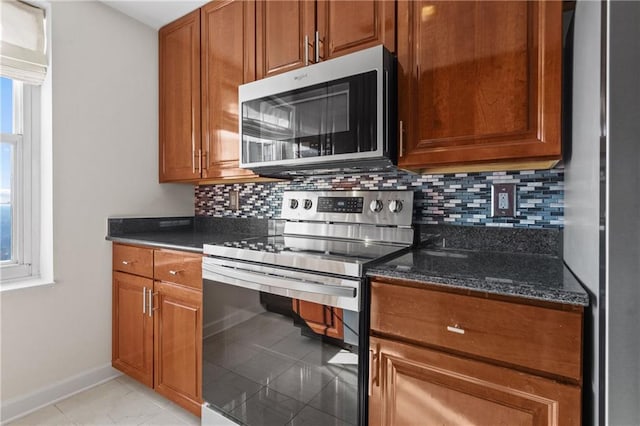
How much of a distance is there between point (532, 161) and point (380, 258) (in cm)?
65

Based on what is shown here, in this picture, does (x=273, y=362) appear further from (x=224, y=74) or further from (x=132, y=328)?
(x=224, y=74)

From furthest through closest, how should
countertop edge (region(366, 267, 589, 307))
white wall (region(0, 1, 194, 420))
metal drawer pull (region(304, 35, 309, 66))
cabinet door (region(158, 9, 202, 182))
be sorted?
1. cabinet door (region(158, 9, 202, 182))
2. white wall (region(0, 1, 194, 420))
3. metal drawer pull (region(304, 35, 309, 66))
4. countertop edge (region(366, 267, 589, 307))

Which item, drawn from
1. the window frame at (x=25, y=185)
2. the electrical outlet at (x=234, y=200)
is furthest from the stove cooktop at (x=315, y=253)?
the window frame at (x=25, y=185)

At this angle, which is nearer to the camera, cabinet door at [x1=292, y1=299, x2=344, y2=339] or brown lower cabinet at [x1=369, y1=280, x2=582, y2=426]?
brown lower cabinet at [x1=369, y1=280, x2=582, y2=426]

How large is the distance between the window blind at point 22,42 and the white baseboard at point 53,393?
173cm

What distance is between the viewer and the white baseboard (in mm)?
1645

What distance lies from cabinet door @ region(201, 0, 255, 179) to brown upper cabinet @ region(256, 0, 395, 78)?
0.09 meters

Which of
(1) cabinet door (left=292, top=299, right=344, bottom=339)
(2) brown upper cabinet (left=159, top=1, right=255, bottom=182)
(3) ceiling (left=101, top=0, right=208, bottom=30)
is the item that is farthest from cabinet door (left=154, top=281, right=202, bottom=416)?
(3) ceiling (left=101, top=0, right=208, bottom=30)

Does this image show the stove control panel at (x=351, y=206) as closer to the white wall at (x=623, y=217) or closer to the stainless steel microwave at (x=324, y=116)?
the stainless steel microwave at (x=324, y=116)

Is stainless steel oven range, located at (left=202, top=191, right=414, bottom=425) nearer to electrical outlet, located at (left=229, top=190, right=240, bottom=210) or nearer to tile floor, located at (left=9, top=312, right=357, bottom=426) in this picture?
tile floor, located at (left=9, top=312, right=357, bottom=426)

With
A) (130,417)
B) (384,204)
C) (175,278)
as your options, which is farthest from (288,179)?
(130,417)

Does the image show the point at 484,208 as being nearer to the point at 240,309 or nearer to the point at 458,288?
the point at 458,288

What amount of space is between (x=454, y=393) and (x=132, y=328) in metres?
1.82

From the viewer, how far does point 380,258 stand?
45.9 inches
